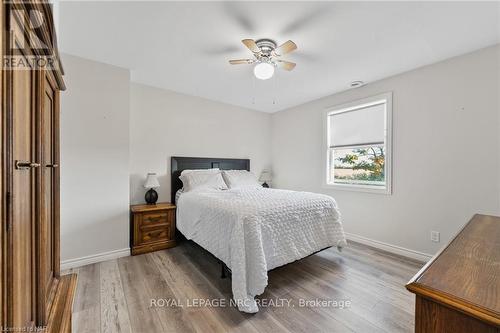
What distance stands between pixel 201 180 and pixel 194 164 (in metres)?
0.54

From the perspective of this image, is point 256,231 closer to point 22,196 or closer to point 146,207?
point 22,196

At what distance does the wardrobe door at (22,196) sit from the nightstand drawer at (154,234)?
7.00 feet

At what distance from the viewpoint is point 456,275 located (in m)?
0.75

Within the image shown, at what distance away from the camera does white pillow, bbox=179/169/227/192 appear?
3229mm

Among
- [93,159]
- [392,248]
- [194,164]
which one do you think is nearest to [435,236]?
[392,248]

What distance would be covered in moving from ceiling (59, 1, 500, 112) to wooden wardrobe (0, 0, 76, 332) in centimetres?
115

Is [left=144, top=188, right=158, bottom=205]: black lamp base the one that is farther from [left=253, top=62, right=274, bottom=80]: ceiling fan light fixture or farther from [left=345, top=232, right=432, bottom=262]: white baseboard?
[left=345, top=232, right=432, bottom=262]: white baseboard

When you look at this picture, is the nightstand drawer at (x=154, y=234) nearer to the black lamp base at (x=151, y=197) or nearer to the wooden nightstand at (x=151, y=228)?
the wooden nightstand at (x=151, y=228)

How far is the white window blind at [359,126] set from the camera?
314cm

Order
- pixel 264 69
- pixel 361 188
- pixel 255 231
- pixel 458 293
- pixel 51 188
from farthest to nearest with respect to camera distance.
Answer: pixel 361 188 < pixel 264 69 < pixel 255 231 < pixel 51 188 < pixel 458 293

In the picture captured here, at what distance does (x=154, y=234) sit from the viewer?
293 centimetres

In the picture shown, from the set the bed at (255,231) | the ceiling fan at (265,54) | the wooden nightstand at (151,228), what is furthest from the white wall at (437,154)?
the wooden nightstand at (151,228)

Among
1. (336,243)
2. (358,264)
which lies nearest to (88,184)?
(336,243)

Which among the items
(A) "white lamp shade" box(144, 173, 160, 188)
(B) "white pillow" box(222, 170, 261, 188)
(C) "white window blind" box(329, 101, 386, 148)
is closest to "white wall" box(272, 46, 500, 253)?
(C) "white window blind" box(329, 101, 386, 148)
